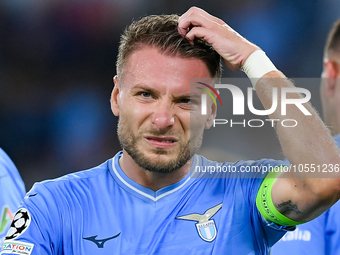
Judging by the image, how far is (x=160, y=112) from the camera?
5.77ft

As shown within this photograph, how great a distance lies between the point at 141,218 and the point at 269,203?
0.60 metres

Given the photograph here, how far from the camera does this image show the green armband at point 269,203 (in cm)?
169

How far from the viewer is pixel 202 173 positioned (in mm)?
1995

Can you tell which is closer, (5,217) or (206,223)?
(206,223)

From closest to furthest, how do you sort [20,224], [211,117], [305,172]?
[305,172] → [20,224] → [211,117]

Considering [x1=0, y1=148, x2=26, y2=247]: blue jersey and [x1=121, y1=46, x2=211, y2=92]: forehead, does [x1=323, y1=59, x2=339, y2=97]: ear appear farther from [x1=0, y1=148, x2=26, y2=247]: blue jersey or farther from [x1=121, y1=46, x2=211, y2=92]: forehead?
[x1=0, y1=148, x2=26, y2=247]: blue jersey

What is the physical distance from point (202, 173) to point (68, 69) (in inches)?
80.1

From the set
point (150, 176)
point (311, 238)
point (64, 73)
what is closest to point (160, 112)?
point (150, 176)

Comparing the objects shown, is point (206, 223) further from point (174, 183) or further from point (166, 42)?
point (166, 42)

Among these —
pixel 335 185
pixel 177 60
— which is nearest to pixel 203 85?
pixel 177 60

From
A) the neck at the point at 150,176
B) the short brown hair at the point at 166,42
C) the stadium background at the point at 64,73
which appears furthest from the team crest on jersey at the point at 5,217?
the short brown hair at the point at 166,42

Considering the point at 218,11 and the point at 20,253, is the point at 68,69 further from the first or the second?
the point at 20,253

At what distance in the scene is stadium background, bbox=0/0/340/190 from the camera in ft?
11.3

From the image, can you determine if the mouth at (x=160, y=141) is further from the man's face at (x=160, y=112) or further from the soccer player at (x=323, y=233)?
the soccer player at (x=323, y=233)
